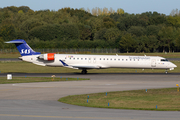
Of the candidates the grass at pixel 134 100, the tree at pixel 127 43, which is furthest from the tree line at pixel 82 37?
the grass at pixel 134 100

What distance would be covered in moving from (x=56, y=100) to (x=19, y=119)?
6.10 m

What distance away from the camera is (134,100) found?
19031 millimetres

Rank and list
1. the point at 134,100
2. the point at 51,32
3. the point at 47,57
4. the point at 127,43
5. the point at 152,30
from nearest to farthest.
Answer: the point at 134,100, the point at 47,57, the point at 127,43, the point at 51,32, the point at 152,30

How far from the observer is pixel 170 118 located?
13.5m

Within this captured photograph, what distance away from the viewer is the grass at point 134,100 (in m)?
16.9

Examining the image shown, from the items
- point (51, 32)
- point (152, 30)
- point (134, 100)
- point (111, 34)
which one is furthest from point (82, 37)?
point (134, 100)

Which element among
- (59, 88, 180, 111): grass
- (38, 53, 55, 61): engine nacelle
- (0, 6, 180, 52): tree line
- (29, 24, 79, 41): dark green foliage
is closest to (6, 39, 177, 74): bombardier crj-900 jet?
(38, 53, 55, 61): engine nacelle

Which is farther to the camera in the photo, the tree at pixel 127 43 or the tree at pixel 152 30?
the tree at pixel 152 30

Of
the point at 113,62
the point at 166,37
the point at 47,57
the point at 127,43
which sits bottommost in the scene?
the point at 113,62

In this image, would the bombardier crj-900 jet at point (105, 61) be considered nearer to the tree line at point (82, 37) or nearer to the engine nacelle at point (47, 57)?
the engine nacelle at point (47, 57)

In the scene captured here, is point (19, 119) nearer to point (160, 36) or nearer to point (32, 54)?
point (32, 54)

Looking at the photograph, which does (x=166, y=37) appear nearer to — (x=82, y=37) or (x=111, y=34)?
(x=111, y=34)

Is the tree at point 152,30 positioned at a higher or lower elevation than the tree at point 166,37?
higher

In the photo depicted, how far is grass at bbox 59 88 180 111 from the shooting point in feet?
55.5
